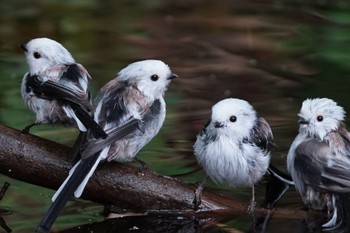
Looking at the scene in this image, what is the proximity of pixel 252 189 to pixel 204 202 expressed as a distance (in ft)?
1.02

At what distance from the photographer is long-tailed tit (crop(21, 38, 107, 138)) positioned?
498 cm

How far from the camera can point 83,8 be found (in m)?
10.2

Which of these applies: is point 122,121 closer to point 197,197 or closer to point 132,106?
point 132,106

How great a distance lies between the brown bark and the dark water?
0.19 metres

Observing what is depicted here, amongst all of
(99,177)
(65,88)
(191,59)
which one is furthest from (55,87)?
(191,59)

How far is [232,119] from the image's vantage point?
17.0 feet

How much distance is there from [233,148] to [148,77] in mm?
600

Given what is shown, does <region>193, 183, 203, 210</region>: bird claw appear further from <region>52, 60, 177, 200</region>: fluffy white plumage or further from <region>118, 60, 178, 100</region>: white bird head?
<region>118, 60, 178, 100</region>: white bird head

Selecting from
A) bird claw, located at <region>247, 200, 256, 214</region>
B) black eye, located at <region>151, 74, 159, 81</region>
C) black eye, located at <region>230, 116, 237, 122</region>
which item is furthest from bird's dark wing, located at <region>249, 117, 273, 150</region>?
black eye, located at <region>151, 74, 159, 81</region>

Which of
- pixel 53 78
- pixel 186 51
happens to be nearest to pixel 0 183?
pixel 53 78

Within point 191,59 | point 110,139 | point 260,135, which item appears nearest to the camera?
point 110,139

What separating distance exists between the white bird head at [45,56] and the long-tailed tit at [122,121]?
334mm

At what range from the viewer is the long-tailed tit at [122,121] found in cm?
Result: 467

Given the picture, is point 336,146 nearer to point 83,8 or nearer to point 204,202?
point 204,202
